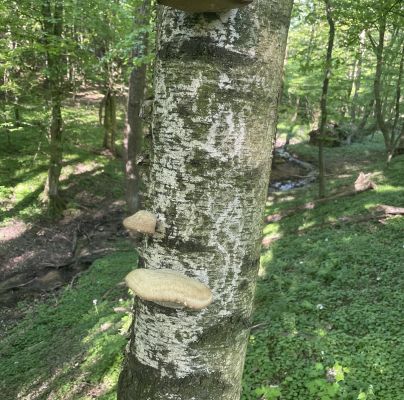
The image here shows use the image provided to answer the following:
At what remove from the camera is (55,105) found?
1356cm

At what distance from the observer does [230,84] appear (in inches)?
48.2

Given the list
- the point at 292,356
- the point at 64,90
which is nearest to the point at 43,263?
the point at 64,90

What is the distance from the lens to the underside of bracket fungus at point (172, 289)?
1.22 meters

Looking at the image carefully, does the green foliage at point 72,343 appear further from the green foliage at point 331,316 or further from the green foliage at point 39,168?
the green foliage at point 39,168

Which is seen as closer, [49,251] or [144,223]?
[144,223]

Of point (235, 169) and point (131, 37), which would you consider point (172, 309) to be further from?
point (131, 37)

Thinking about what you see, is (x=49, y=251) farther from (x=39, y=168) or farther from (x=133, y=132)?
(x=39, y=168)

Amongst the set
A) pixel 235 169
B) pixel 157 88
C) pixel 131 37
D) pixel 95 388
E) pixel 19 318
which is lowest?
pixel 19 318

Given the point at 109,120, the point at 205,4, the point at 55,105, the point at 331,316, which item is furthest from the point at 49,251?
the point at 205,4

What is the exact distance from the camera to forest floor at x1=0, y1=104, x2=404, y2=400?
417 centimetres

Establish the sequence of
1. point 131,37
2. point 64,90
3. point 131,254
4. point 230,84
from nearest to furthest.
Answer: point 230,84, point 131,37, point 131,254, point 64,90

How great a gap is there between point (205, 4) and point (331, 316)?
502 centimetres

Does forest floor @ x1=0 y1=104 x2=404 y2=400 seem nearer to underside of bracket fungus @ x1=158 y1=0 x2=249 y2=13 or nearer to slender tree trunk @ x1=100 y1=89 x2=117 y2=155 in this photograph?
underside of bracket fungus @ x1=158 y1=0 x2=249 y2=13

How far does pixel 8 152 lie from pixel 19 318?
11.0 meters
